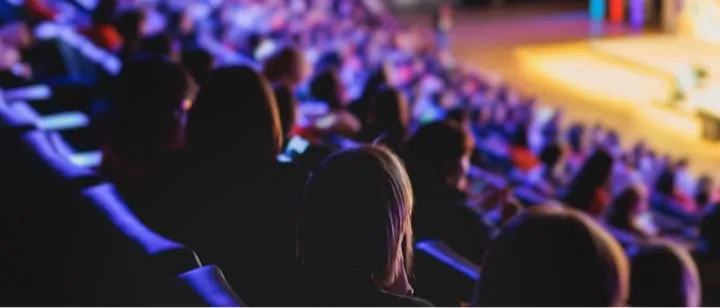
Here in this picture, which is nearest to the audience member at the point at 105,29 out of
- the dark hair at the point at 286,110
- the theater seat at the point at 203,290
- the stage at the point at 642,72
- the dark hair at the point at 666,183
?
the dark hair at the point at 286,110

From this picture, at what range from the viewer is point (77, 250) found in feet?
5.90

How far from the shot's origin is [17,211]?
2.05 meters

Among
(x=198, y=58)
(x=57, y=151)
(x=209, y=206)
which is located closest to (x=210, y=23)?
(x=198, y=58)

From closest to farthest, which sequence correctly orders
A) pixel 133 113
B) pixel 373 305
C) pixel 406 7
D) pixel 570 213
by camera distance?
pixel 570 213 < pixel 373 305 < pixel 133 113 < pixel 406 7

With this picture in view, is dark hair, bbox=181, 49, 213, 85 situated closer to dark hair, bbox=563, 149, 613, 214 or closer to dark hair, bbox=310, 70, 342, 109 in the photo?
dark hair, bbox=310, 70, 342, 109

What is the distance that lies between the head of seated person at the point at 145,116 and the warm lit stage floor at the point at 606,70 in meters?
6.60

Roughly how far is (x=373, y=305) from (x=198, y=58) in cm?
244

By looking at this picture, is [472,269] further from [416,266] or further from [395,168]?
[395,168]

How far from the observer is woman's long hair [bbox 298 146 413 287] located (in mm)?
1542

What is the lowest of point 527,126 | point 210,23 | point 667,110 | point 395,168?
point 667,110

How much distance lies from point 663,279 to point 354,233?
109 centimetres

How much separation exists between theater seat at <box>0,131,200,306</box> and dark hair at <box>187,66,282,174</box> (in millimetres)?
254

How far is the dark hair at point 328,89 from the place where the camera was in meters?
4.54

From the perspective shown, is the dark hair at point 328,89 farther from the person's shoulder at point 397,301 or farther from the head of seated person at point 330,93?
the person's shoulder at point 397,301
